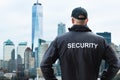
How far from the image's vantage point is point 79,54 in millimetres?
7203

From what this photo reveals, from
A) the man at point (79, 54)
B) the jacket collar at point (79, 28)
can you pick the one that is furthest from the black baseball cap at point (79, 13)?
the jacket collar at point (79, 28)

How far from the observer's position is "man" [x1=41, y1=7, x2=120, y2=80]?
23.5 ft

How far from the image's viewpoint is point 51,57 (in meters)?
7.16

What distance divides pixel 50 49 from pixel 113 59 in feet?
2.52

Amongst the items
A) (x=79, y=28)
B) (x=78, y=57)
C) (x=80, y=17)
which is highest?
(x=80, y=17)

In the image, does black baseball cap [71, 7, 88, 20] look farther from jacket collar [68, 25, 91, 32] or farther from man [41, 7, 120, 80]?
jacket collar [68, 25, 91, 32]

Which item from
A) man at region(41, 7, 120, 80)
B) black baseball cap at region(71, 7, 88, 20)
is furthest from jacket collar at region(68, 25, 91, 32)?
black baseball cap at region(71, 7, 88, 20)

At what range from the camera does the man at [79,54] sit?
7176mm

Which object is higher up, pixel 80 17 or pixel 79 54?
pixel 80 17

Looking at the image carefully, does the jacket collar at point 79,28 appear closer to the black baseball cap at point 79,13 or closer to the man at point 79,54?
the man at point 79,54

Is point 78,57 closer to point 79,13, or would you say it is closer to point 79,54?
point 79,54

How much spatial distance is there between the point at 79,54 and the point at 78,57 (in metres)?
0.04

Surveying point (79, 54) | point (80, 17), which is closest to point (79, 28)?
point (80, 17)

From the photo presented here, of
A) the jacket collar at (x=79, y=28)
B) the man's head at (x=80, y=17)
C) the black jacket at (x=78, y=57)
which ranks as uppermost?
the man's head at (x=80, y=17)
